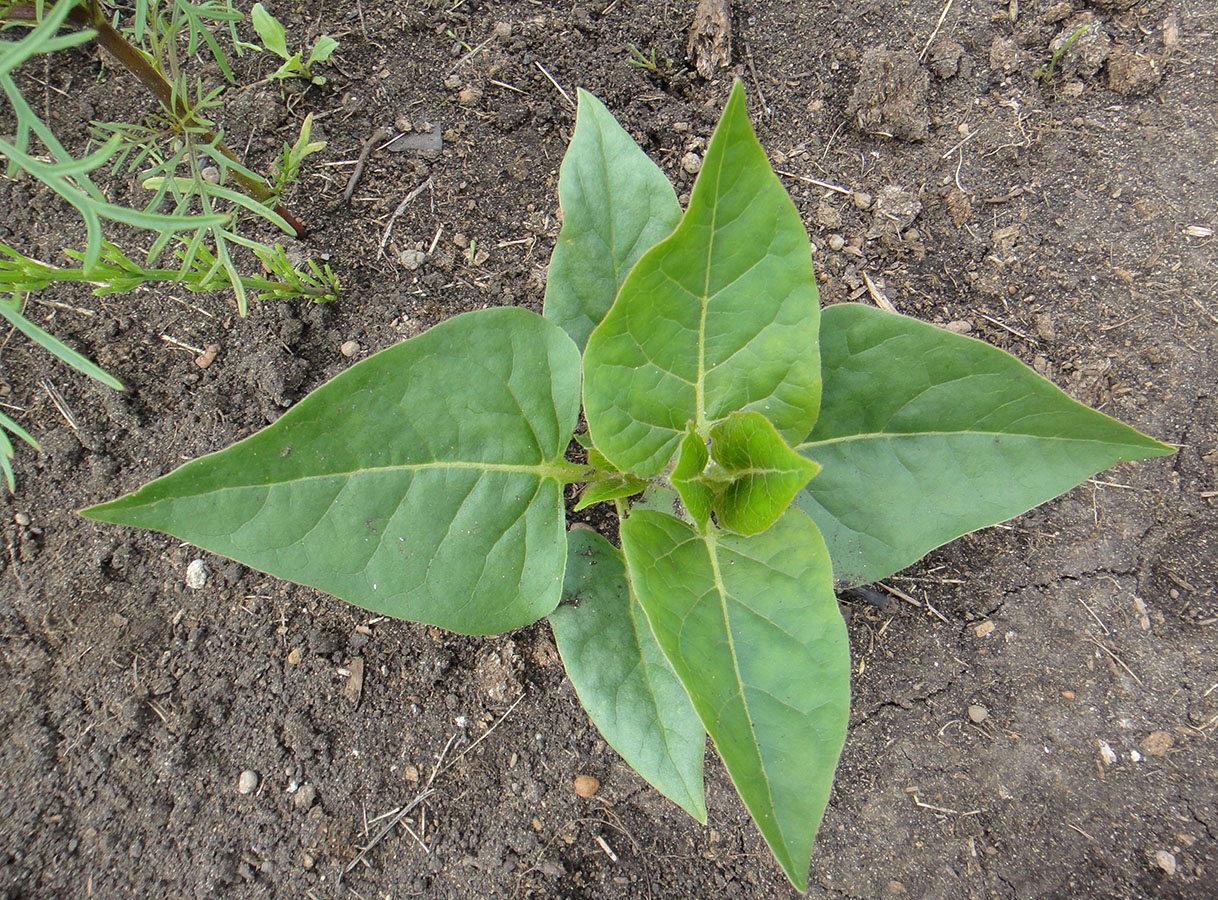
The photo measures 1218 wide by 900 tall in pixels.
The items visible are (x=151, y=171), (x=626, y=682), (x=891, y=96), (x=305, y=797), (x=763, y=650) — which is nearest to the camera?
(x=763, y=650)

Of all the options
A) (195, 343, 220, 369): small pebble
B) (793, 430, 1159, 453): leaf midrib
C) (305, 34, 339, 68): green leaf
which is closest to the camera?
(793, 430, 1159, 453): leaf midrib

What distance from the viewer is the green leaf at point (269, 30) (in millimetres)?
2482

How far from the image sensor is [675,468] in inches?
68.7

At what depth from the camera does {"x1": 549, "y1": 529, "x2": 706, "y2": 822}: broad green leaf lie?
190cm

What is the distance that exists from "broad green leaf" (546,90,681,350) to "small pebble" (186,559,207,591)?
1472 millimetres

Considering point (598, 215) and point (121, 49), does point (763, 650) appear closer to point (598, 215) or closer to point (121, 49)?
point (598, 215)

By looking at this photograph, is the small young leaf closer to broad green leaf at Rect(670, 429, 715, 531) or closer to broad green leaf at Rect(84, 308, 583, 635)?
broad green leaf at Rect(84, 308, 583, 635)

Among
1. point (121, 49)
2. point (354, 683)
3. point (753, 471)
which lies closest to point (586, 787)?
point (354, 683)

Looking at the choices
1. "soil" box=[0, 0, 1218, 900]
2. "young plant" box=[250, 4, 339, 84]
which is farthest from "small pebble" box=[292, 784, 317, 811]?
"young plant" box=[250, 4, 339, 84]

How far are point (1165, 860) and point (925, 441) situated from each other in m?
1.63

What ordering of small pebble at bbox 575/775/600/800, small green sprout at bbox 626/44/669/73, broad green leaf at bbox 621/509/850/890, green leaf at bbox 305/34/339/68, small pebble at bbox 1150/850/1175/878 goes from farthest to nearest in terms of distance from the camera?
1. small green sprout at bbox 626/44/669/73
2. green leaf at bbox 305/34/339/68
3. small pebble at bbox 575/775/600/800
4. small pebble at bbox 1150/850/1175/878
5. broad green leaf at bbox 621/509/850/890

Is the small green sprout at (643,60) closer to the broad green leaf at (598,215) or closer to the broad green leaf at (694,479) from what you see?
the broad green leaf at (598,215)

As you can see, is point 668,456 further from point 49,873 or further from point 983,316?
point 49,873

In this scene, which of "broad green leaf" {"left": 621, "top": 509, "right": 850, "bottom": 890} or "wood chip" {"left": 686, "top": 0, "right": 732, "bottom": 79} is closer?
"broad green leaf" {"left": 621, "top": 509, "right": 850, "bottom": 890}
